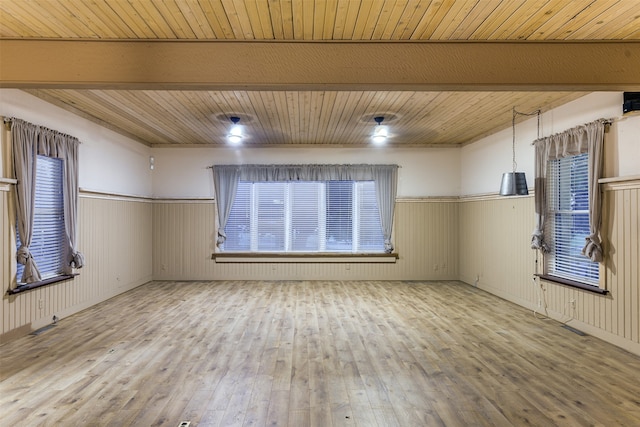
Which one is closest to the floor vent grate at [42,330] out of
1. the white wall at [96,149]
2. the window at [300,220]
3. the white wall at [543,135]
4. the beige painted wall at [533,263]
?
the white wall at [96,149]

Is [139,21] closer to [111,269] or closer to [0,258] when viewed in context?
[0,258]

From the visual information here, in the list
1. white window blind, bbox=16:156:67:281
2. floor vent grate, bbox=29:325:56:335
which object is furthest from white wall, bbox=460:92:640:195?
floor vent grate, bbox=29:325:56:335

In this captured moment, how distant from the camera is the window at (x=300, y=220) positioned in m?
6.91

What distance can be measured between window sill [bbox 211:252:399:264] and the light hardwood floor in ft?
6.33

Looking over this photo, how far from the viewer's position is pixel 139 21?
7.63ft

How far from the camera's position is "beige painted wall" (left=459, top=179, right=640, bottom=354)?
3406 millimetres

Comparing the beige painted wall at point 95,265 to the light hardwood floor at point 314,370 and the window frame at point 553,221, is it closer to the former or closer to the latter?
the light hardwood floor at point 314,370

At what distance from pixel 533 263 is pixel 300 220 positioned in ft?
13.5

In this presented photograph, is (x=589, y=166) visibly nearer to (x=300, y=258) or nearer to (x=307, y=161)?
(x=307, y=161)

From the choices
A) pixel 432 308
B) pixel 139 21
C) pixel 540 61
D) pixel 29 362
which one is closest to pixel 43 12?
pixel 139 21

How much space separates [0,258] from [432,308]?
209 inches

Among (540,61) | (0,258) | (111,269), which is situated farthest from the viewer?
(111,269)

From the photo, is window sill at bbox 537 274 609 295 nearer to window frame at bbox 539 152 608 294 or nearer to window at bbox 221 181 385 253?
window frame at bbox 539 152 608 294

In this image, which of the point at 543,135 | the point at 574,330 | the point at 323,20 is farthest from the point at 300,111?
the point at 574,330
